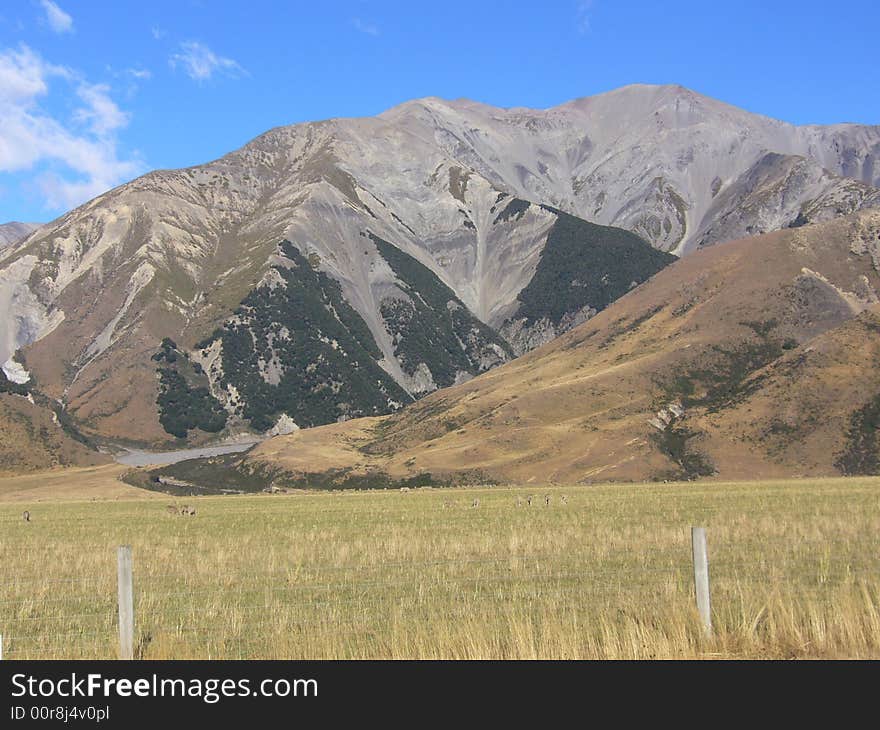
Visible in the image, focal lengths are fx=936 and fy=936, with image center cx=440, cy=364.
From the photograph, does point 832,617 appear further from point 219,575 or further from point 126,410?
point 126,410

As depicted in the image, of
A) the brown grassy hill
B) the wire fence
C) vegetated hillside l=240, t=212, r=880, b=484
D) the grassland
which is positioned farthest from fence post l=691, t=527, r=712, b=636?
the brown grassy hill

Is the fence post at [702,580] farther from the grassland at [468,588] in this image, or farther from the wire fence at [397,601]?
the wire fence at [397,601]

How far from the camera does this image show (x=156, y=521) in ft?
164

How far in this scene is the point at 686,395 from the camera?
359ft

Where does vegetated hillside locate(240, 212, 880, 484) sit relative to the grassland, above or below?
above

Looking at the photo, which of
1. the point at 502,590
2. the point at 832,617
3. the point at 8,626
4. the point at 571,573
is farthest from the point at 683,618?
the point at 8,626

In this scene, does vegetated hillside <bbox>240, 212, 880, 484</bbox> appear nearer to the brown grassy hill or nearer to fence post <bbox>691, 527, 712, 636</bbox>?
the brown grassy hill

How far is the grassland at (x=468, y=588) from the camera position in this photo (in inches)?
532

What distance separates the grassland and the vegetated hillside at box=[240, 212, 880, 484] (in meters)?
55.8

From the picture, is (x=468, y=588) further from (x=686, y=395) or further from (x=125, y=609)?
(x=686, y=395)

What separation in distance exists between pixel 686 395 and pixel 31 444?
8702 centimetres

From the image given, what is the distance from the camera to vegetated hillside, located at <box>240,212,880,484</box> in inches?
3666

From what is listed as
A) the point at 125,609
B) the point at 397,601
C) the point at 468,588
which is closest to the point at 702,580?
the point at 397,601

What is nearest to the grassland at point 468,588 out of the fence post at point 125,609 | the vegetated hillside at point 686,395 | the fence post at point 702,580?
the fence post at point 702,580
